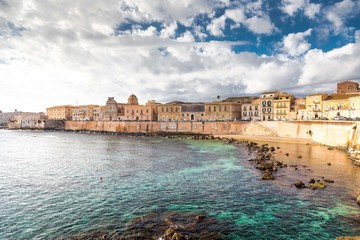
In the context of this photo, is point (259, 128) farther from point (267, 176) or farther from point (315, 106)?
point (267, 176)

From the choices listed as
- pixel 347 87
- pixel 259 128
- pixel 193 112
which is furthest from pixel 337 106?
pixel 193 112

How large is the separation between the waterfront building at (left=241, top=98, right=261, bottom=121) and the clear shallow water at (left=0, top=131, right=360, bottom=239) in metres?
49.0

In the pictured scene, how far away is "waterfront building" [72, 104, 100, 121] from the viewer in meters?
107

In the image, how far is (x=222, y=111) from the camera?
265 feet

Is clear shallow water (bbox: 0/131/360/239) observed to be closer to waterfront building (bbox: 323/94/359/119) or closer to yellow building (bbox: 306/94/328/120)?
waterfront building (bbox: 323/94/359/119)

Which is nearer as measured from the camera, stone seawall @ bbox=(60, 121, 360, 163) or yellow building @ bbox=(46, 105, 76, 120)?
stone seawall @ bbox=(60, 121, 360, 163)

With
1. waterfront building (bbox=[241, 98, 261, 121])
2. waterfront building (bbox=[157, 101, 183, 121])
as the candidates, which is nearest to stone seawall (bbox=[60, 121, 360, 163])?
waterfront building (bbox=[157, 101, 183, 121])

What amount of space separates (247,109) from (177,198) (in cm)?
6632

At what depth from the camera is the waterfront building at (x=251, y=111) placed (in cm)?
7669

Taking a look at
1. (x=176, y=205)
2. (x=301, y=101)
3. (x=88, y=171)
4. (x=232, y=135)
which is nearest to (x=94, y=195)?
(x=176, y=205)

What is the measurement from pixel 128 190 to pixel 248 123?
54396 mm

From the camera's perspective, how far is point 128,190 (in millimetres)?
19062

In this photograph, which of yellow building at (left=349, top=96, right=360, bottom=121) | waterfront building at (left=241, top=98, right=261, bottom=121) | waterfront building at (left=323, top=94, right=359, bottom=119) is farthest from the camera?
waterfront building at (left=241, top=98, right=261, bottom=121)

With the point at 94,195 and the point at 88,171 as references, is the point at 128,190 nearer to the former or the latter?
the point at 94,195
